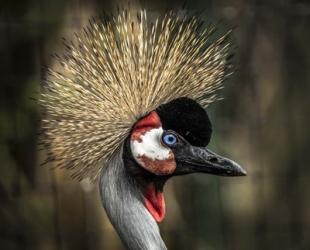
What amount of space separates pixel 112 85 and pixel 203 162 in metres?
0.23

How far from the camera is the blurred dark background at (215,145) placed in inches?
129

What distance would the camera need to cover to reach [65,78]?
5.91ft

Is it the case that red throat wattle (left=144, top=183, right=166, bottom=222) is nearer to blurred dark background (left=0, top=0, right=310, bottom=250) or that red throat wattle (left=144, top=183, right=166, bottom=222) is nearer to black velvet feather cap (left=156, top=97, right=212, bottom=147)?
black velvet feather cap (left=156, top=97, right=212, bottom=147)

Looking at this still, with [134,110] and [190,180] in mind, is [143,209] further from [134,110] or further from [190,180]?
[190,180]

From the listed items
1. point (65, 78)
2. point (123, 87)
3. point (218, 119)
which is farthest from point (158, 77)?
point (218, 119)

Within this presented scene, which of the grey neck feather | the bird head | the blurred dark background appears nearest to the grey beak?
the bird head

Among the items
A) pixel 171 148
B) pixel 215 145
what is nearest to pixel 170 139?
pixel 171 148

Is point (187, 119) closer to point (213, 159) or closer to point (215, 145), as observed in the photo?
point (213, 159)

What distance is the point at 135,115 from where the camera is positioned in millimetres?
1789

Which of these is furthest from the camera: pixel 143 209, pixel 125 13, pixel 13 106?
pixel 13 106

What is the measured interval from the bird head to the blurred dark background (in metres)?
1.51

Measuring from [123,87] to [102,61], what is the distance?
0.07m

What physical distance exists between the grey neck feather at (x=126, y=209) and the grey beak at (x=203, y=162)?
10 centimetres

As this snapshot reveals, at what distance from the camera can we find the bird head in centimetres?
173
